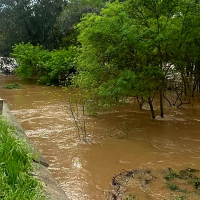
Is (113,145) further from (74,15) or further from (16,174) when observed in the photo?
(74,15)

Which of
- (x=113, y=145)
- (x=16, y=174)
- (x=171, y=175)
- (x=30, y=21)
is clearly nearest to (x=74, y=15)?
(x=30, y=21)

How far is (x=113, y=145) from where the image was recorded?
831 cm

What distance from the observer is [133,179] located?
5953 mm

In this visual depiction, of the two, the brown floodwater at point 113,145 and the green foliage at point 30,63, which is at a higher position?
the green foliage at point 30,63

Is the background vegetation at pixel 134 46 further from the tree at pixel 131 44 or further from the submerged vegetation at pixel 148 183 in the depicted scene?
the submerged vegetation at pixel 148 183

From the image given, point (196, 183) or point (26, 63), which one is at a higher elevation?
point (26, 63)

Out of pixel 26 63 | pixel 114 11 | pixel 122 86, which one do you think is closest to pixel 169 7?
pixel 114 11

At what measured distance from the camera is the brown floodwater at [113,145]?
5863 mm

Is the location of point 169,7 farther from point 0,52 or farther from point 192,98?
point 0,52

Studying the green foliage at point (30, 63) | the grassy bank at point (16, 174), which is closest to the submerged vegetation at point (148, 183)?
the grassy bank at point (16, 174)

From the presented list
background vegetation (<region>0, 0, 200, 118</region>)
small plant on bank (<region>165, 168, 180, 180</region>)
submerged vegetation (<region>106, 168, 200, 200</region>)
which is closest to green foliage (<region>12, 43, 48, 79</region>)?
background vegetation (<region>0, 0, 200, 118</region>)

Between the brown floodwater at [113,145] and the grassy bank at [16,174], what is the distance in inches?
67.6

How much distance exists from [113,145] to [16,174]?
5079mm

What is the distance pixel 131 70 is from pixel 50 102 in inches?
264
